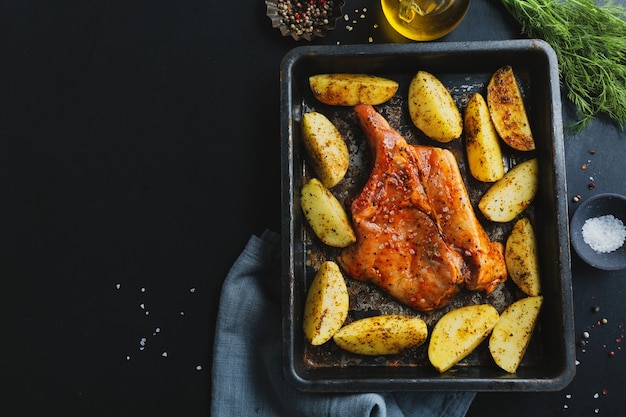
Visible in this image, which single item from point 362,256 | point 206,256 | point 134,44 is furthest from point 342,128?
point 134,44

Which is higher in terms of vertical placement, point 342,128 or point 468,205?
point 342,128

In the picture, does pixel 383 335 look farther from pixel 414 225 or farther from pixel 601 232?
pixel 601 232

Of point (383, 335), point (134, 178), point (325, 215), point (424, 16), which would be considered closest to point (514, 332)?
point (383, 335)

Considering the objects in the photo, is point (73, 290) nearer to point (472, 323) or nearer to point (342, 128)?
point (342, 128)

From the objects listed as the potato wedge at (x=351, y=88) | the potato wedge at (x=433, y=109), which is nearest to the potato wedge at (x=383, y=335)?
the potato wedge at (x=433, y=109)

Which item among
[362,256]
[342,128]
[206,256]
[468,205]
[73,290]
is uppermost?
[342,128]
